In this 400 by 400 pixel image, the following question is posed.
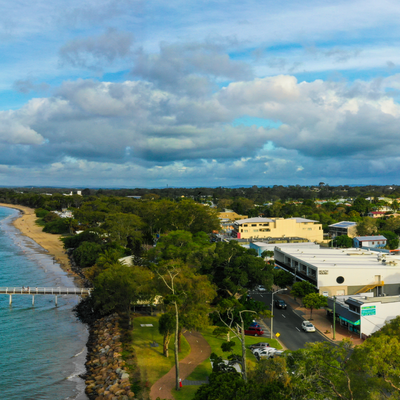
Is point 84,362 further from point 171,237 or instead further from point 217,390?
point 171,237

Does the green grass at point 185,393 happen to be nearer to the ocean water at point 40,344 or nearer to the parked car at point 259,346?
the parked car at point 259,346

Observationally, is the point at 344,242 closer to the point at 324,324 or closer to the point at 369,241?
the point at 369,241

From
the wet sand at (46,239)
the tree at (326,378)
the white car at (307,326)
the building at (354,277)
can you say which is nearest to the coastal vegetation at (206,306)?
the tree at (326,378)

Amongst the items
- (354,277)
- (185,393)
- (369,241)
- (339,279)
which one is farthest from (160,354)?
(369,241)

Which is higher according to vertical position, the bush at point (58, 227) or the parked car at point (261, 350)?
the bush at point (58, 227)

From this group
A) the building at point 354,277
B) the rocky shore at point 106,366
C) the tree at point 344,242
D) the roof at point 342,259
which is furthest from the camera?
the tree at point 344,242

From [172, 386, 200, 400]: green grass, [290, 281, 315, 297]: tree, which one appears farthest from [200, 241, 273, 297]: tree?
[172, 386, 200, 400]: green grass

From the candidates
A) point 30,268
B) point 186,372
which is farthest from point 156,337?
point 30,268

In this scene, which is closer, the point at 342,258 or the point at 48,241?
the point at 342,258
